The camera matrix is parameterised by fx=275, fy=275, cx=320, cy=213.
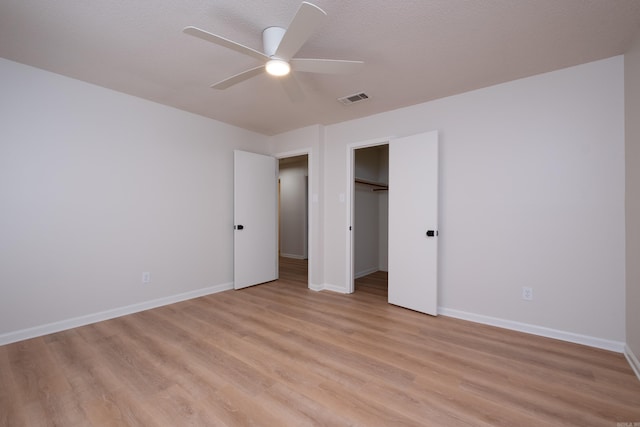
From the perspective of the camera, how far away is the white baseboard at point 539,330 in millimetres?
2289

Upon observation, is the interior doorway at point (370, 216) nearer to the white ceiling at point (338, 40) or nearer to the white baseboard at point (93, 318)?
the white ceiling at point (338, 40)

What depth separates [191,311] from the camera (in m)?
3.19

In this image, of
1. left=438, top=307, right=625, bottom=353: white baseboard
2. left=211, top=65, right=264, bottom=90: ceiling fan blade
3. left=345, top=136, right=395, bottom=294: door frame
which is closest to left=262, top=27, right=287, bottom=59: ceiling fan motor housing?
left=211, top=65, right=264, bottom=90: ceiling fan blade

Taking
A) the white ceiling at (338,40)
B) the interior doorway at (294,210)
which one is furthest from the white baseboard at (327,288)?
the white ceiling at (338,40)

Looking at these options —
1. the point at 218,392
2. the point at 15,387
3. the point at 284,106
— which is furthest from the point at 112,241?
the point at 284,106

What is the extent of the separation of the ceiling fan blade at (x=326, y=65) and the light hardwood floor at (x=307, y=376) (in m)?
2.19

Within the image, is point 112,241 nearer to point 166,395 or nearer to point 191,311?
point 191,311

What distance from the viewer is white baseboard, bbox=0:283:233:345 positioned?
7.95 feet

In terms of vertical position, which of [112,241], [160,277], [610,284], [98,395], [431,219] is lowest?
[98,395]

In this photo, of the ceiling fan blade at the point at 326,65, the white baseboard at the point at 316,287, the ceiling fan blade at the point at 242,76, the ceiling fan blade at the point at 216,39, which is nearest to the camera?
the ceiling fan blade at the point at 216,39

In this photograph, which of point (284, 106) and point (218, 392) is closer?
point (218, 392)

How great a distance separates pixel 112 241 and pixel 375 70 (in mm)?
3247

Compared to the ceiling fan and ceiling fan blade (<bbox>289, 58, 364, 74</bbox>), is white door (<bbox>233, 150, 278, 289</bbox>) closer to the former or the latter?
the ceiling fan

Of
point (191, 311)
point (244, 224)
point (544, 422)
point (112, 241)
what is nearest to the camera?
point (544, 422)
